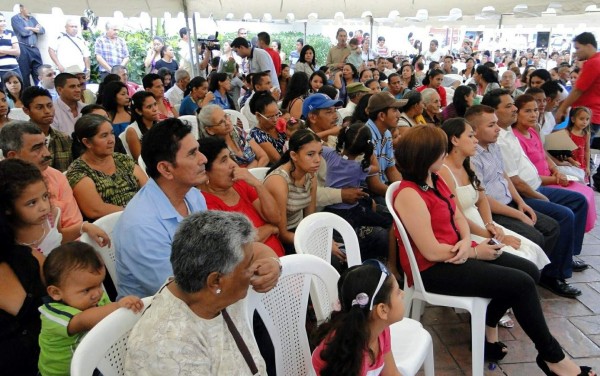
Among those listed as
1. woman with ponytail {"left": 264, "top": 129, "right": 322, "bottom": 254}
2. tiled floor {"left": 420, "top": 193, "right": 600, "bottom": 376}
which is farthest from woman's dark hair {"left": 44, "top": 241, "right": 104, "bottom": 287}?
tiled floor {"left": 420, "top": 193, "right": 600, "bottom": 376}

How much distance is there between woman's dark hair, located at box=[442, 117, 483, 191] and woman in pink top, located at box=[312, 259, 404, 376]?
1461mm

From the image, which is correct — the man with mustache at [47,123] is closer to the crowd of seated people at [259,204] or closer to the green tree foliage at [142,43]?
the crowd of seated people at [259,204]

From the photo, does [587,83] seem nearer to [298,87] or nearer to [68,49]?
[298,87]

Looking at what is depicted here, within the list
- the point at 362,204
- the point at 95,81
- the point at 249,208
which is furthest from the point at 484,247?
the point at 95,81

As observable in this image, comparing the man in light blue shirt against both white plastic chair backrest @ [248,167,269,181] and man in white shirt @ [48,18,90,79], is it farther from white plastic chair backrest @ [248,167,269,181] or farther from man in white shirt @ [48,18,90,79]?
man in white shirt @ [48,18,90,79]

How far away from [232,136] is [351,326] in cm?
252

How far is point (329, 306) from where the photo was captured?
2018 millimetres

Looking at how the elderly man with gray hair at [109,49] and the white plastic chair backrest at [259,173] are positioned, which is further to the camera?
the elderly man with gray hair at [109,49]

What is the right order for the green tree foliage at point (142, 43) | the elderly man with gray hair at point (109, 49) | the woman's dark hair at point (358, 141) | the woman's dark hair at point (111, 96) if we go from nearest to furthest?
the woman's dark hair at point (358, 141) < the woman's dark hair at point (111, 96) < the elderly man with gray hair at point (109, 49) < the green tree foliage at point (142, 43)

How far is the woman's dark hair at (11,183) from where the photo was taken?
1.72 meters

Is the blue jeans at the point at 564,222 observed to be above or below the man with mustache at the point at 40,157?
below

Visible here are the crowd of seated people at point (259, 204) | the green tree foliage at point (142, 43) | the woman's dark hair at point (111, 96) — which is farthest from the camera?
the green tree foliage at point (142, 43)

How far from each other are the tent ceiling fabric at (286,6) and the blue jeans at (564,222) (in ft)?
15.3

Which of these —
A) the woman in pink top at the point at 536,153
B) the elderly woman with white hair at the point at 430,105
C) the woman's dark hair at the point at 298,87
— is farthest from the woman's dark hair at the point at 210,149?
the elderly woman with white hair at the point at 430,105
